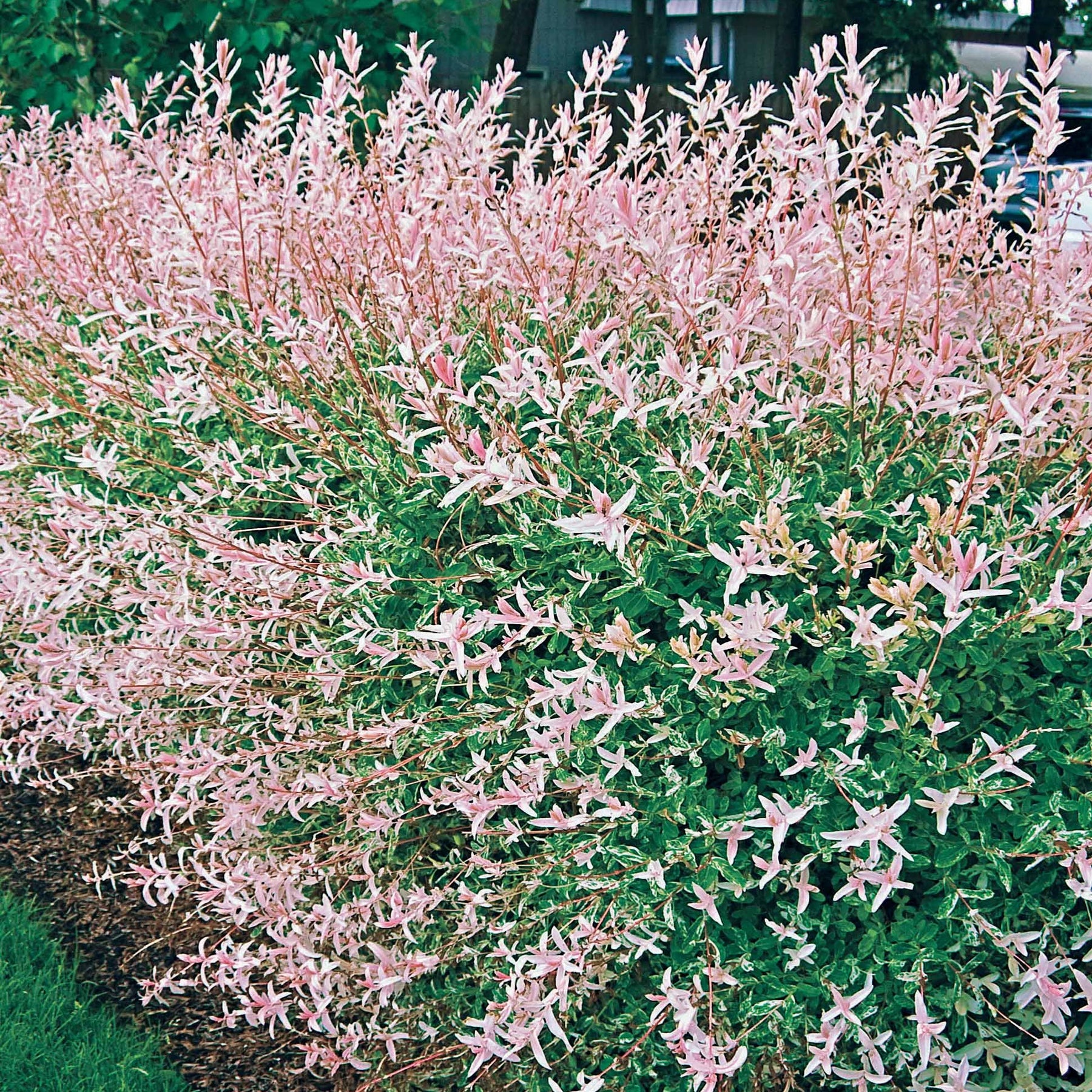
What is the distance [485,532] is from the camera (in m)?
2.60

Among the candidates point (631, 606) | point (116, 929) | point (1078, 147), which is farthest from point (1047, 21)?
point (631, 606)

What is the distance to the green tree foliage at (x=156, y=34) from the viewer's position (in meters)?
7.77

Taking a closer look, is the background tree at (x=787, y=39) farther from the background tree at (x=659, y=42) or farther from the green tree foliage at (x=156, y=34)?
the green tree foliage at (x=156, y=34)

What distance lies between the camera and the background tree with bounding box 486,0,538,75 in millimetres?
12070

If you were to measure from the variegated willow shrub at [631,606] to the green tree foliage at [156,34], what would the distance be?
5.16m

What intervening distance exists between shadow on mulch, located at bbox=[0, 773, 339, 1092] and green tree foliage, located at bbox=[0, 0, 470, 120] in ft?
17.2

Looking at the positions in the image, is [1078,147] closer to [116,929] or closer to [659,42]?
[659,42]

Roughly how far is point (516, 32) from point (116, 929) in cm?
1067

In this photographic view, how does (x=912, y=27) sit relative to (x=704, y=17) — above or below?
above

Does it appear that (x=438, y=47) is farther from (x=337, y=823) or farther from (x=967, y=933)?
(x=967, y=933)

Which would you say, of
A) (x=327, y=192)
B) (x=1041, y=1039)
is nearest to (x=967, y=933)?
(x=1041, y=1039)

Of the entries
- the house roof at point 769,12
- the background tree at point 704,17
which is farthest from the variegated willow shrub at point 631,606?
the house roof at point 769,12

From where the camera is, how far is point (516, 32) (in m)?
12.2

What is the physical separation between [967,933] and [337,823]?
138 centimetres
